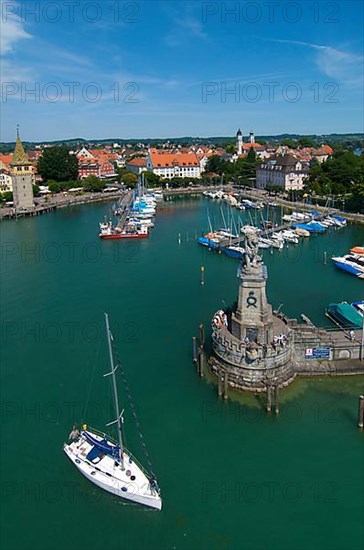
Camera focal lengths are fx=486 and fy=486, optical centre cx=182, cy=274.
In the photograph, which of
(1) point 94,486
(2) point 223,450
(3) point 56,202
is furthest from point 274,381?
(3) point 56,202

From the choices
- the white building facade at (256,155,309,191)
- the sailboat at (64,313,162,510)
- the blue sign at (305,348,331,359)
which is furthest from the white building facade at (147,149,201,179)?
the sailboat at (64,313,162,510)

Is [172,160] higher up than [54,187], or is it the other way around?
[172,160]

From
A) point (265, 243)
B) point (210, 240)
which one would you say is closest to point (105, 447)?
point (210, 240)

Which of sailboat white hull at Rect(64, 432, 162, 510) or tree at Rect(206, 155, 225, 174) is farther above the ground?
tree at Rect(206, 155, 225, 174)

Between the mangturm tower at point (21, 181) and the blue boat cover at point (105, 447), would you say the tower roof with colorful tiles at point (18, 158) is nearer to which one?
the mangturm tower at point (21, 181)

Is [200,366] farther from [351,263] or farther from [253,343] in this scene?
[351,263]

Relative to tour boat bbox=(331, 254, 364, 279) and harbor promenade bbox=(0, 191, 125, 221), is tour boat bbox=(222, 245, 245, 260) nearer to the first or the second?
tour boat bbox=(331, 254, 364, 279)

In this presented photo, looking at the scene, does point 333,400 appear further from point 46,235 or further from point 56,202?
point 56,202
